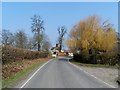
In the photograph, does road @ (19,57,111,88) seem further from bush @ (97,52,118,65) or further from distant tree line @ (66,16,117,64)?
distant tree line @ (66,16,117,64)

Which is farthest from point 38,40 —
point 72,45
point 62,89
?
point 62,89

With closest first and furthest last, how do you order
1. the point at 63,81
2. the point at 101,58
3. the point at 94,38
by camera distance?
the point at 63,81 < the point at 101,58 < the point at 94,38

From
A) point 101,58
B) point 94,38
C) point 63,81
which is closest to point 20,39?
point 94,38

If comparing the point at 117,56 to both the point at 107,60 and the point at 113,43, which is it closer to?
the point at 107,60

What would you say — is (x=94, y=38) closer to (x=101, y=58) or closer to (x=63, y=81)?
(x=101, y=58)

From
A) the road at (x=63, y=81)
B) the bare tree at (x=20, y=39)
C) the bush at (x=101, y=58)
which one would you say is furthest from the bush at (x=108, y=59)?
the road at (x=63, y=81)

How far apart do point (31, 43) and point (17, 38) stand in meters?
13.5

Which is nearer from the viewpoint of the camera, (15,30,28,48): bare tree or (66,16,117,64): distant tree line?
(66,16,117,64): distant tree line

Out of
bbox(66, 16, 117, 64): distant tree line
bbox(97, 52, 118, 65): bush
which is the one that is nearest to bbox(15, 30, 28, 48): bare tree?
bbox(66, 16, 117, 64): distant tree line

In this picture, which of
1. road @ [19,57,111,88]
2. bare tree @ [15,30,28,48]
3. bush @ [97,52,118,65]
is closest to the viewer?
road @ [19,57,111,88]

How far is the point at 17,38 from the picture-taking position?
280ft

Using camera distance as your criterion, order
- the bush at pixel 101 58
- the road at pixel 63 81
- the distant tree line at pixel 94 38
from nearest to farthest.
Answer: the road at pixel 63 81 < the bush at pixel 101 58 < the distant tree line at pixel 94 38

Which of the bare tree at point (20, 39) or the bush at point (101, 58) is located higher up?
the bare tree at point (20, 39)

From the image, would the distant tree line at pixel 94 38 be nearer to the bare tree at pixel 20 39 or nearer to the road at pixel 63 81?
the bare tree at pixel 20 39
